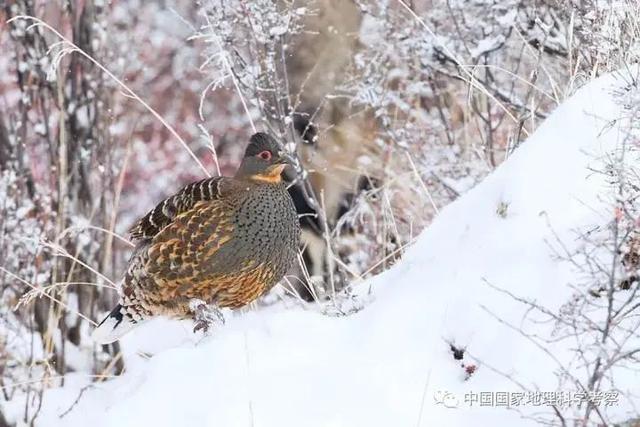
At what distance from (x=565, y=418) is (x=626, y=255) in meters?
0.62

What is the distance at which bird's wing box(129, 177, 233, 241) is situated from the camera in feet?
14.5

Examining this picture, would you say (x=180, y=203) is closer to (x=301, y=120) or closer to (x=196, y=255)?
(x=196, y=255)

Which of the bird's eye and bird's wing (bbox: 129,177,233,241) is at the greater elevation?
the bird's eye

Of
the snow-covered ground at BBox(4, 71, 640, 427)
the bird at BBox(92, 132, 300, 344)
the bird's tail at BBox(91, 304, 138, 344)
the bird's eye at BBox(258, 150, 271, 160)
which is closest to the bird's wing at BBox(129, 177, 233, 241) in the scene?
the bird at BBox(92, 132, 300, 344)

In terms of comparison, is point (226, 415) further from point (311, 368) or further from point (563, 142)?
point (563, 142)

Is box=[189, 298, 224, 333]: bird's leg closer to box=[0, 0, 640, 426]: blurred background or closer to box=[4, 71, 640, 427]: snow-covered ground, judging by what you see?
box=[4, 71, 640, 427]: snow-covered ground

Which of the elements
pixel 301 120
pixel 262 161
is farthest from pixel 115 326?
pixel 301 120

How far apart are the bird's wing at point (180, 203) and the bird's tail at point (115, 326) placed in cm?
39

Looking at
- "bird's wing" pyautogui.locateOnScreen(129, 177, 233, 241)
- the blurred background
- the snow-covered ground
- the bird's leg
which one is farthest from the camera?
the blurred background

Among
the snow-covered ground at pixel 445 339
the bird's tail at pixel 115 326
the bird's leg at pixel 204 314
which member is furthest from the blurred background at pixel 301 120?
the snow-covered ground at pixel 445 339

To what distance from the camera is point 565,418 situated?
8.95 ft

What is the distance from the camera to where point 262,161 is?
14.8 ft

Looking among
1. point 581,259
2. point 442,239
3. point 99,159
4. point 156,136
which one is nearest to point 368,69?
point 99,159

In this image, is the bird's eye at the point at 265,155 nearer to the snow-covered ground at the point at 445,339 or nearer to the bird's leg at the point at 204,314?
the bird's leg at the point at 204,314
